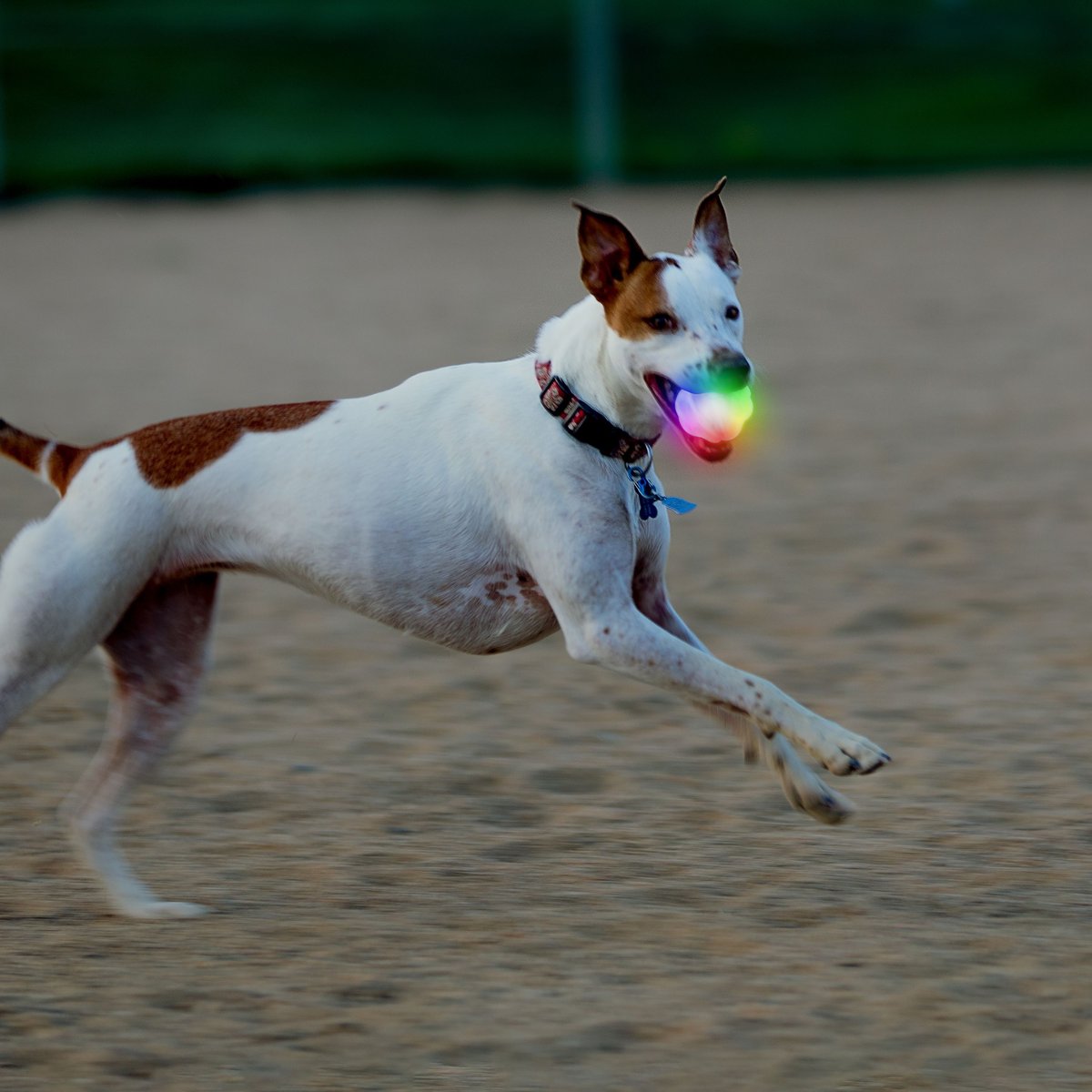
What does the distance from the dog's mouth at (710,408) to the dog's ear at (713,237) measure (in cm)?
34

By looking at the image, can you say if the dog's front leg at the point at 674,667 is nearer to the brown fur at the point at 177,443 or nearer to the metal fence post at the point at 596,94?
the brown fur at the point at 177,443

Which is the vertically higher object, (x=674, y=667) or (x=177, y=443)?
(x=177, y=443)

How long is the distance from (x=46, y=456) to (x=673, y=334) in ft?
4.38

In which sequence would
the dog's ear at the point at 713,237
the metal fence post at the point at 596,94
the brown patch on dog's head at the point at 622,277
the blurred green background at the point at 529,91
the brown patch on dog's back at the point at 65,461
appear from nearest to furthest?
the brown patch on dog's head at the point at 622,277, the dog's ear at the point at 713,237, the brown patch on dog's back at the point at 65,461, the metal fence post at the point at 596,94, the blurred green background at the point at 529,91

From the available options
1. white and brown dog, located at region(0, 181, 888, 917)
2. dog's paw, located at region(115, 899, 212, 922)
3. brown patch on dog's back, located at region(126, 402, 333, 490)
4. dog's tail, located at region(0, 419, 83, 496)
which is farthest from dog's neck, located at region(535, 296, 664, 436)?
dog's paw, located at region(115, 899, 212, 922)

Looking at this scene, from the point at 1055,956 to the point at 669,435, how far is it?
4.00 feet

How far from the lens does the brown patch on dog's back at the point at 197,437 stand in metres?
3.94

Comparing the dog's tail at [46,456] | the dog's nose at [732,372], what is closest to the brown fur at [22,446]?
the dog's tail at [46,456]

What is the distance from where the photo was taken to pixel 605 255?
12.6ft

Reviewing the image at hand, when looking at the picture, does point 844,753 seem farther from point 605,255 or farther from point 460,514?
point 605,255

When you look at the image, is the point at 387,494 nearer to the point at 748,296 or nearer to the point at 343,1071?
the point at 343,1071

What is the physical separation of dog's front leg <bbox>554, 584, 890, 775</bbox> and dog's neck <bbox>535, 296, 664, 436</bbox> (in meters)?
0.35

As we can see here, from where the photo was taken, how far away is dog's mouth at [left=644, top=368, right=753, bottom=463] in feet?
11.9

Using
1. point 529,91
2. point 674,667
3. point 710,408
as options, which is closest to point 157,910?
point 674,667
